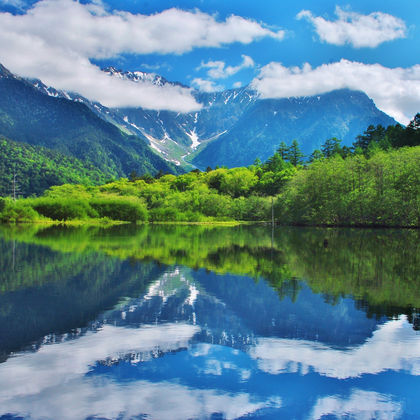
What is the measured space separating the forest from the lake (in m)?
45.7

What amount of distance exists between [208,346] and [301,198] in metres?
61.8

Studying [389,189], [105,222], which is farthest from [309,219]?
[105,222]

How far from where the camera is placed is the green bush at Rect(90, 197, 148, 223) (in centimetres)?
7931

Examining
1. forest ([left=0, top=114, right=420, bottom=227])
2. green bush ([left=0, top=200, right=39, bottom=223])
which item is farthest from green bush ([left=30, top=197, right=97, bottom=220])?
green bush ([left=0, top=200, right=39, bottom=223])

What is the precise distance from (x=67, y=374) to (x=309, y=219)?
6241 centimetres

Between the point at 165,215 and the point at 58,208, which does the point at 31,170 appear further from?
the point at 58,208

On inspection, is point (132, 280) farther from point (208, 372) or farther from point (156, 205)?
point (156, 205)

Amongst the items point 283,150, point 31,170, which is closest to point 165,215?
point 283,150

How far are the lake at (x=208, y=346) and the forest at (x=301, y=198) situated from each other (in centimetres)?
4571

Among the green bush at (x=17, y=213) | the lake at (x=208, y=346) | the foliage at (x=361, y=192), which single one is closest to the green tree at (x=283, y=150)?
the foliage at (x=361, y=192)

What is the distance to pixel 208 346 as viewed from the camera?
743cm

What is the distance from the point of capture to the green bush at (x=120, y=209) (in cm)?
7931

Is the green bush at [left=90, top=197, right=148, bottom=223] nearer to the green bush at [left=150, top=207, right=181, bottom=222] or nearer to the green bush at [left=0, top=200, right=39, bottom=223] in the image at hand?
the green bush at [left=150, top=207, right=181, bottom=222]

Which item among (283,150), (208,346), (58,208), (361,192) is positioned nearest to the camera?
(208,346)
